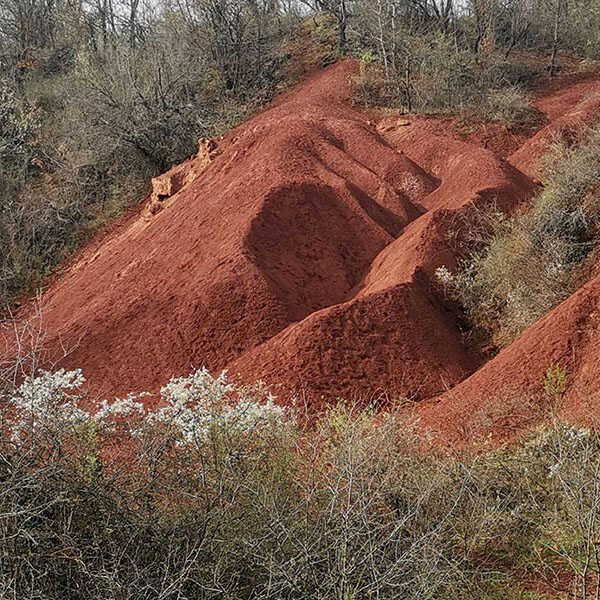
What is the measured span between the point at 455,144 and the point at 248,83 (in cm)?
1110

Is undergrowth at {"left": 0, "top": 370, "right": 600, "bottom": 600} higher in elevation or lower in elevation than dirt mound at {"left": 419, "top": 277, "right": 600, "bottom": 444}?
higher

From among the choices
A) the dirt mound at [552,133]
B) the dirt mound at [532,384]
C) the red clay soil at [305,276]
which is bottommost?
the dirt mound at [532,384]

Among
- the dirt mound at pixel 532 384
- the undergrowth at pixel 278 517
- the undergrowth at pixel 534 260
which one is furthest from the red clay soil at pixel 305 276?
the undergrowth at pixel 278 517

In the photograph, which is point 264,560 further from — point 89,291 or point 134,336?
point 89,291

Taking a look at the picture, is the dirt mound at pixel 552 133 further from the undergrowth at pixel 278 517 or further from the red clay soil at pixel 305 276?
the undergrowth at pixel 278 517

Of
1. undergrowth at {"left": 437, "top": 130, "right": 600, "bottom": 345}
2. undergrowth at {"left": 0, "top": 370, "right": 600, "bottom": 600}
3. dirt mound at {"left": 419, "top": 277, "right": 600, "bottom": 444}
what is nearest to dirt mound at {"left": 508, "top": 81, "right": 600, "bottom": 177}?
undergrowth at {"left": 437, "top": 130, "right": 600, "bottom": 345}

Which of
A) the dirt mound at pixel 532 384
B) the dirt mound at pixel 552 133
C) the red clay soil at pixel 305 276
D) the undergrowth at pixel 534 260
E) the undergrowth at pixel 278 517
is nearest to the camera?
the undergrowth at pixel 278 517

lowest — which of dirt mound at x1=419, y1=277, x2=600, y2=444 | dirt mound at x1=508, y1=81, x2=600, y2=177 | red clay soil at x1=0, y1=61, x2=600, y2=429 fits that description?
dirt mound at x1=419, y1=277, x2=600, y2=444

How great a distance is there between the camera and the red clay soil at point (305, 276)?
25.2 feet

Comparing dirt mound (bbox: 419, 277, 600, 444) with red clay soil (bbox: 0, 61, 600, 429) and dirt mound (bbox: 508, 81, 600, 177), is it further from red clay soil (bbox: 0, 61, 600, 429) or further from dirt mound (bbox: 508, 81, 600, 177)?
dirt mound (bbox: 508, 81, 600, 177)

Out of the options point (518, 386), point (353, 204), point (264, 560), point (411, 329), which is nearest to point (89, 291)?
point (353, 204)

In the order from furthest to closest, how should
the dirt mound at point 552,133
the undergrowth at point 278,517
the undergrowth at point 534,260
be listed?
the dirt mound at point 552,133, the undergrowth at point 534,260, the undergrowth at point 278,517

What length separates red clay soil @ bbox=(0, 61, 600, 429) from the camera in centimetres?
767

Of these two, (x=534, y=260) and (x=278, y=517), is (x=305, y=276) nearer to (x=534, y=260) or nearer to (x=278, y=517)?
(x=534, y=260)
